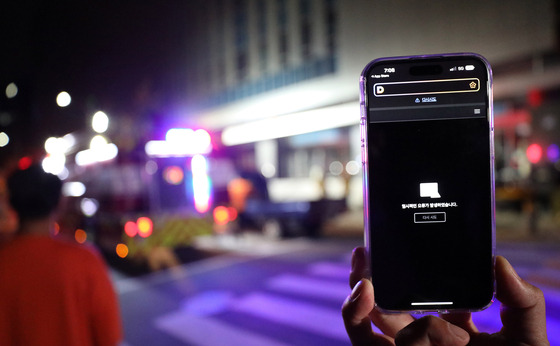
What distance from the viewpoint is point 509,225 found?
12773 mm

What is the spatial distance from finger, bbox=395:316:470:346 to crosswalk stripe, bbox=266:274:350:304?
16.8 feet

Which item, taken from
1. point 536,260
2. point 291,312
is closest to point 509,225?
point 536,260

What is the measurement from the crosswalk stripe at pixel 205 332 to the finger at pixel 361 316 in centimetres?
373

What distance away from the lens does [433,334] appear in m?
0.92

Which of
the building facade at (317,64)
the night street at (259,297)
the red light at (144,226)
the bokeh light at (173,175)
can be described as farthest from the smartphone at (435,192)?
the bokeh light at (173,175)

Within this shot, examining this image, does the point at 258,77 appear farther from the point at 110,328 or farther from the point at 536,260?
the point at 110,328

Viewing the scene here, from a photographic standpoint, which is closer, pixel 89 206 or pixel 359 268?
pixel 359 268

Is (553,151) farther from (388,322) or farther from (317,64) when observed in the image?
(388,322)

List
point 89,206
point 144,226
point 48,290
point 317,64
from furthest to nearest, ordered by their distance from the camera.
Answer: point 317,64
point 89,206
point 144,226
point 48,290

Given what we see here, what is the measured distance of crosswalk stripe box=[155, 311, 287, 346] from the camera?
15.1 ft

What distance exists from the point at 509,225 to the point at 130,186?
10.6 meters

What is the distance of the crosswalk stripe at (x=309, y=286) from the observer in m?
6.16

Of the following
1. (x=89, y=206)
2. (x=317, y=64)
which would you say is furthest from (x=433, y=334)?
(x=317, y=64)

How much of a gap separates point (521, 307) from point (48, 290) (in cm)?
178
